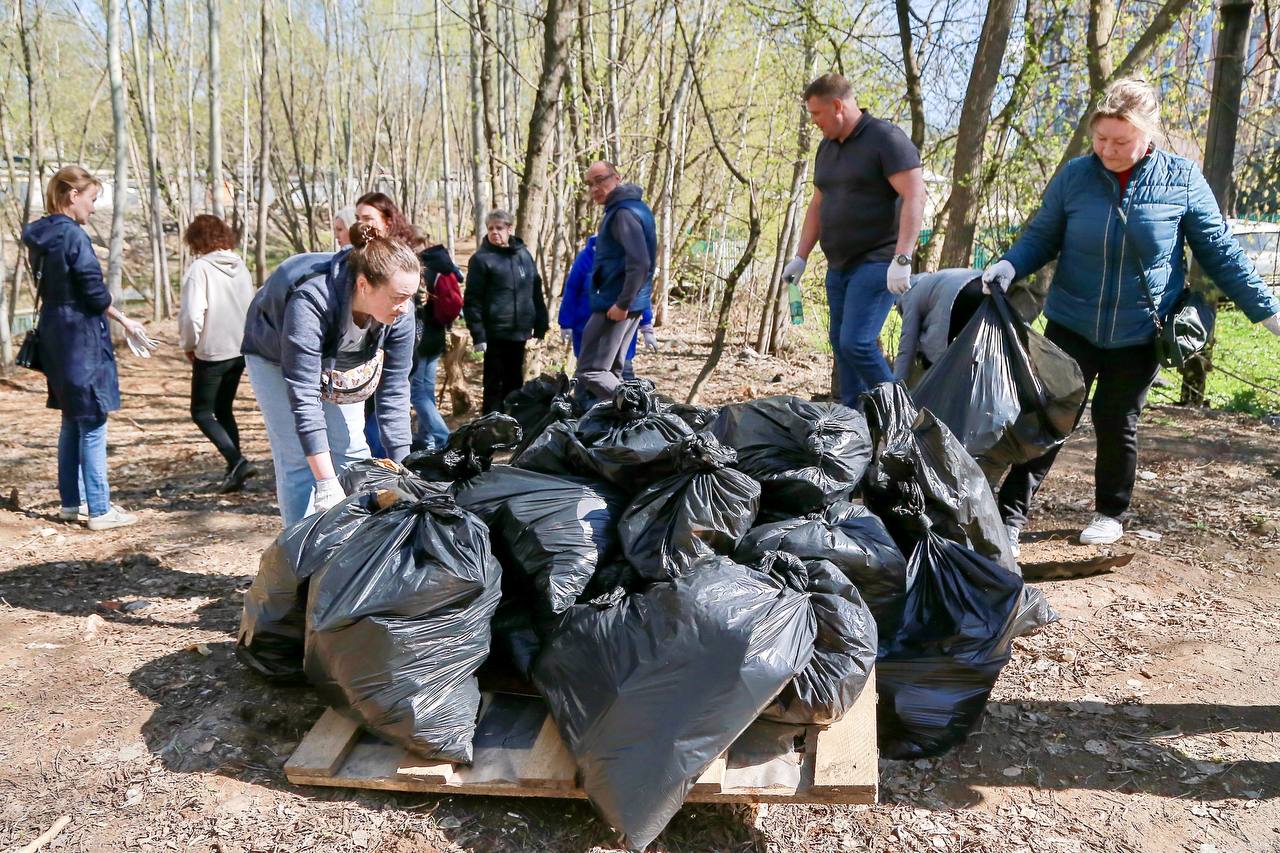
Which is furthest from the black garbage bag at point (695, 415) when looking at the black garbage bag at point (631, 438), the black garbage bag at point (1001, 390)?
the black garbage bag at point (1001, 390)

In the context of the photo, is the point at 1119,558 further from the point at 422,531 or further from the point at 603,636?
the point at 422,531

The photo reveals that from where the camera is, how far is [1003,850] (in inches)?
84.7

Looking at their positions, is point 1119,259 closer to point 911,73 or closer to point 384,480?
point 384,480

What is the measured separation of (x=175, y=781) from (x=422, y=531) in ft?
2.73

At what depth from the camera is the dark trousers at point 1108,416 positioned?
3.48m

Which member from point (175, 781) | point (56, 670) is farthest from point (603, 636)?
point (56, 670)

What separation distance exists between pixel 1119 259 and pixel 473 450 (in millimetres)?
2342

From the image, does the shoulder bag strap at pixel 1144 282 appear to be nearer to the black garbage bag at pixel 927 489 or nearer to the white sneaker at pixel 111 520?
the black garbage bag at pixel 927 489

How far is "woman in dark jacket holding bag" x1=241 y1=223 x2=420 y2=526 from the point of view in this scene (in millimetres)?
2766

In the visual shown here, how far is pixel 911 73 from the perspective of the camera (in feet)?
19.7

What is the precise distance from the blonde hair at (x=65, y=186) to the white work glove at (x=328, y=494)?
2304mm

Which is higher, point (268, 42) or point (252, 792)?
point (268, 42)

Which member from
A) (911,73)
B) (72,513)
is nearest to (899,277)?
(911,73)

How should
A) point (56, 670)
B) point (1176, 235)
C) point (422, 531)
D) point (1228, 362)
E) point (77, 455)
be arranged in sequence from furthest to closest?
point (1228, 362) < point (77, 455) < point (1176, 235) < point (56, 670) < point (422, 531)
